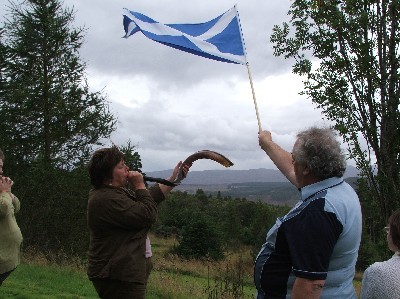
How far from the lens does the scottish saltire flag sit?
5.50 m

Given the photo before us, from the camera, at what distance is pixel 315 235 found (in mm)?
2537

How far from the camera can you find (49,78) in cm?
1977

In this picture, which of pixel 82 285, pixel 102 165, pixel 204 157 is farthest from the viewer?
pixel 82 285

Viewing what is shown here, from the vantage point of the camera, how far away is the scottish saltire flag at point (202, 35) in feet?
18.1

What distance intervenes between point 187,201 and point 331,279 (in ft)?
169

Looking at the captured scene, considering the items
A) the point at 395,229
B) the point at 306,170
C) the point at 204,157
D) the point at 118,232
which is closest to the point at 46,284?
the point at 204,157

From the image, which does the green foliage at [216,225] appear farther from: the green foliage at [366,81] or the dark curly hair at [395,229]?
the dark curly hair at [395,229]

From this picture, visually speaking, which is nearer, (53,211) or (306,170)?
(306,170)

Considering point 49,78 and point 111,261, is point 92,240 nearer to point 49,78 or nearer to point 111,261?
point 111,261

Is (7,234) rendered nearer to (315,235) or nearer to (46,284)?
(315,235)

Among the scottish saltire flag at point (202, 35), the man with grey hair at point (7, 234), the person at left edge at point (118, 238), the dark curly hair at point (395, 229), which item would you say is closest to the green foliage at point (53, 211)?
the scottish saltire flag at point (202, 35)

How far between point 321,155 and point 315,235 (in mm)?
460

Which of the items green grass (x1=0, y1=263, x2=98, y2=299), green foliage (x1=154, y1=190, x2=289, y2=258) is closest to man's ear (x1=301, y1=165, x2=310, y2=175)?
green grass (x1=0, y1=263, x2=98, y2=299)

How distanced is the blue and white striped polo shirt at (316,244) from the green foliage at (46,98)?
1734cm
